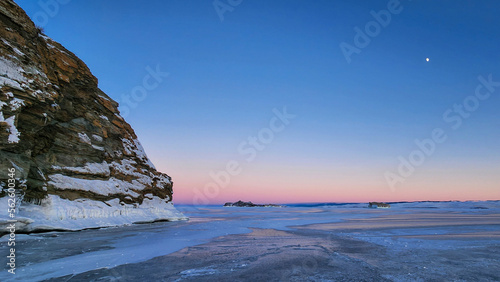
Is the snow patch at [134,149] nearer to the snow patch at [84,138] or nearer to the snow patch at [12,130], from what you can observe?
the snow patch at [84,138]

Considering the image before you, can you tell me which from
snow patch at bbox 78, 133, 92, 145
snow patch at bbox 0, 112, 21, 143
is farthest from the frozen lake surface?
snow patch at bbox 78, 133, 92, 145

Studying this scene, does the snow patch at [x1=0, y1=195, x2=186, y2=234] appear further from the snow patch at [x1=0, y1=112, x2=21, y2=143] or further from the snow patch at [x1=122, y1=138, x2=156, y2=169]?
the snow patch at [x1=122, y1=138, x2=156, y2=169]

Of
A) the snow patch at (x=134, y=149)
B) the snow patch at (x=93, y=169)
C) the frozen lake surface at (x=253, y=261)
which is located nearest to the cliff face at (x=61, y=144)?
the snow patch at (x=93, y=169)

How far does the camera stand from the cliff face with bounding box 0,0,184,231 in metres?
13.9

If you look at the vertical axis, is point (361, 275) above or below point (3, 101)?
below

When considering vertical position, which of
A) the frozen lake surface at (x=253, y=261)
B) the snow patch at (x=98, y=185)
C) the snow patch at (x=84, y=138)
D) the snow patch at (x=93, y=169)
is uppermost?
the snow patch at (x=84, y=138)

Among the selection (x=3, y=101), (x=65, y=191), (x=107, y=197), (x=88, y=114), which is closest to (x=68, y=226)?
(x=65, y=191)

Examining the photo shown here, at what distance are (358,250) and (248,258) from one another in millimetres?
4145

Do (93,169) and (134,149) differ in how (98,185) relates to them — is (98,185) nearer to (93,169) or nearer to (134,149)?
(93,169)

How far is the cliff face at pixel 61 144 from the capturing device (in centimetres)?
1388

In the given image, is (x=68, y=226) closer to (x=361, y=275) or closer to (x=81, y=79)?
(x=81, y=79)

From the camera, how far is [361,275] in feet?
19.8

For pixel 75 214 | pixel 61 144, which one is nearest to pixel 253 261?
pixel 75 214

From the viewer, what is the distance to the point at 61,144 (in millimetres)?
18906
